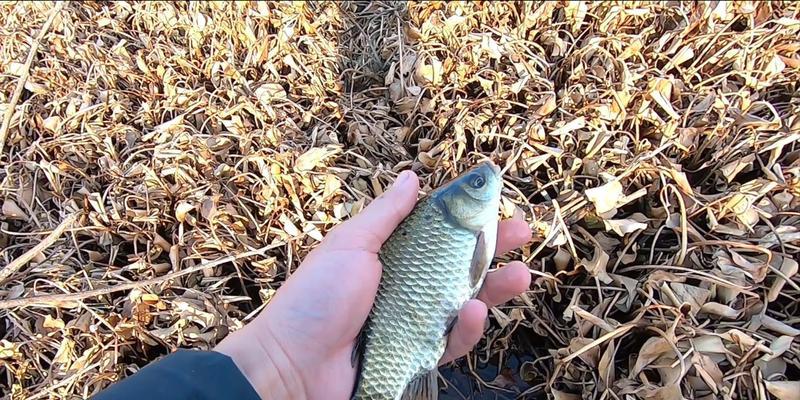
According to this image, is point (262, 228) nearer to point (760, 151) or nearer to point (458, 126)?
point (458, 126)

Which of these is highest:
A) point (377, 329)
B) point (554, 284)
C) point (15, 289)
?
point (377, 329)

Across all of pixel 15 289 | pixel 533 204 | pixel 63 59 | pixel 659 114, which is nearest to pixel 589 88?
pixel 659 114

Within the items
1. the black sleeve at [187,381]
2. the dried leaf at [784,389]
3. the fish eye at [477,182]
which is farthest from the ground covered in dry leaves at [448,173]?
the black sleeve at [187,381]

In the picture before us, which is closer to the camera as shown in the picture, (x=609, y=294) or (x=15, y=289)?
(x=609, y=294)

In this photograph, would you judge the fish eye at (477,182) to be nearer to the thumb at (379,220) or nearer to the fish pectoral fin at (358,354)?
the thumb at (379,220)

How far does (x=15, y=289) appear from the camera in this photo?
2316 mm

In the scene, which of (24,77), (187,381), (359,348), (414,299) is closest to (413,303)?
(414,299)

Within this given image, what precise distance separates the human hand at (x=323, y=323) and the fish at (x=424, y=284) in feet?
0.17

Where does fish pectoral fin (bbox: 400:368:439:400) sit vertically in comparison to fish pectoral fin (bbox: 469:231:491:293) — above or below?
below

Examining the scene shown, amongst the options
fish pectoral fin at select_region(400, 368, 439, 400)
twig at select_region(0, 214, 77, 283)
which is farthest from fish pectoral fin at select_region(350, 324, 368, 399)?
twig at select_region(0, 214, 77, 283)

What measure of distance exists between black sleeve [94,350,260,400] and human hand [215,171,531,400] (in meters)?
0.15

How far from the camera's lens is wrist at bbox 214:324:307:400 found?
174 centimetres

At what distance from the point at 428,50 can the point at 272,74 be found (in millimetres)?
805

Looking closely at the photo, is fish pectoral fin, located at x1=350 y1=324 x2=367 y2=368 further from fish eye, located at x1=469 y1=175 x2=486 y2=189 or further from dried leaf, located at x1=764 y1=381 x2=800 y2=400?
dried leaf, located at x1=764 y1=381 x2=800 y2=400
